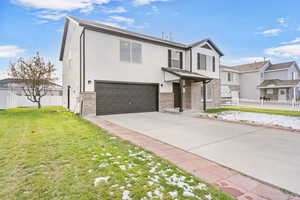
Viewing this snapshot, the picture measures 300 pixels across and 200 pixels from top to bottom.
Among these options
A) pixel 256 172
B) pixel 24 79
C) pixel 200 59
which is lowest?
pixel 256 172

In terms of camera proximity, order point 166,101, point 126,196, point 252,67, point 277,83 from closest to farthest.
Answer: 1. point 126,196
2. point 166,101
3. point 277,83
4. point 252,67

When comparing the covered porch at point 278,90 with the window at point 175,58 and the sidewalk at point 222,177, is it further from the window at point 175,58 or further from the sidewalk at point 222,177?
the sidewalk at point 222,177

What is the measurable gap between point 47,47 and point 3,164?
1649 cm

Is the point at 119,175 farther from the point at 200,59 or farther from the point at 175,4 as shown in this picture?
the point at 200,59

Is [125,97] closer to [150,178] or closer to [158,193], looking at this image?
[150,178]

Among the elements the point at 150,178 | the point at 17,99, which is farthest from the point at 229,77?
the point at 17,99

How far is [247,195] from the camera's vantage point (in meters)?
2.25

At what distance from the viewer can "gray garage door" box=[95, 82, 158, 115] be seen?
10469 mm

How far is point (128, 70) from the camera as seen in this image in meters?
11.3

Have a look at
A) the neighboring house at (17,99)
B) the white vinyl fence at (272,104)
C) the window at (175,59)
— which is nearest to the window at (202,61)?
the window at (175,59)

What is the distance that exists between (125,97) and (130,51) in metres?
3.44

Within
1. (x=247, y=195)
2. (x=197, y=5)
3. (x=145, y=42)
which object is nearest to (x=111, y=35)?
(x=145, y=42)

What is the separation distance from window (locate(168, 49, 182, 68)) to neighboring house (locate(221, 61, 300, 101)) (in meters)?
13.4

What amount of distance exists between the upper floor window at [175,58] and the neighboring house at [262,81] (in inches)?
525
